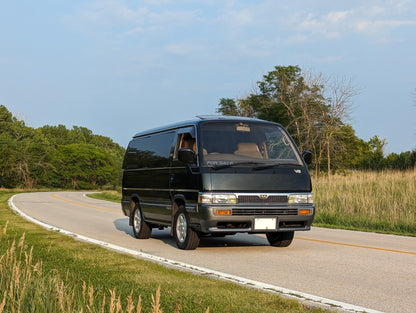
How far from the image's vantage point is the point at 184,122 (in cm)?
1177

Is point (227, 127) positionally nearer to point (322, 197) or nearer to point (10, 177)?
point (322, 197)

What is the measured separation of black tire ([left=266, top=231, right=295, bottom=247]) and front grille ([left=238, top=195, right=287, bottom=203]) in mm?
1120

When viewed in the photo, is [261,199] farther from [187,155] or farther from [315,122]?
[315,122]

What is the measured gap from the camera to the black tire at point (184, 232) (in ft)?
34.9

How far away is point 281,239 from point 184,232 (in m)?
1.99

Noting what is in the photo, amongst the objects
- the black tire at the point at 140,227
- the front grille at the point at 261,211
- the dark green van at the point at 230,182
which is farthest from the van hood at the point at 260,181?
the black tire at the point at 140,227

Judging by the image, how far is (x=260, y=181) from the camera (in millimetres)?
10312

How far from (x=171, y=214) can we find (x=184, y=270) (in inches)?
120

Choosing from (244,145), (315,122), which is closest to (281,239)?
(244,145)

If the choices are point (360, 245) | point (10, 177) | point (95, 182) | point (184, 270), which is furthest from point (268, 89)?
point (95, 182)

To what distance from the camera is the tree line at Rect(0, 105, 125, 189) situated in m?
95.2

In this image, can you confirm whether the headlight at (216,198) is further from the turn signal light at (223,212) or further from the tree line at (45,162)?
the tree line at (45,162)

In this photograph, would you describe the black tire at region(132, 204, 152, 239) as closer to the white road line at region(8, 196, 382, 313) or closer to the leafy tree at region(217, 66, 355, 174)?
the white road line at region(8, 196, 382, 313)

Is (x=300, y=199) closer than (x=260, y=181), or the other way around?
(x=260, y=181)
